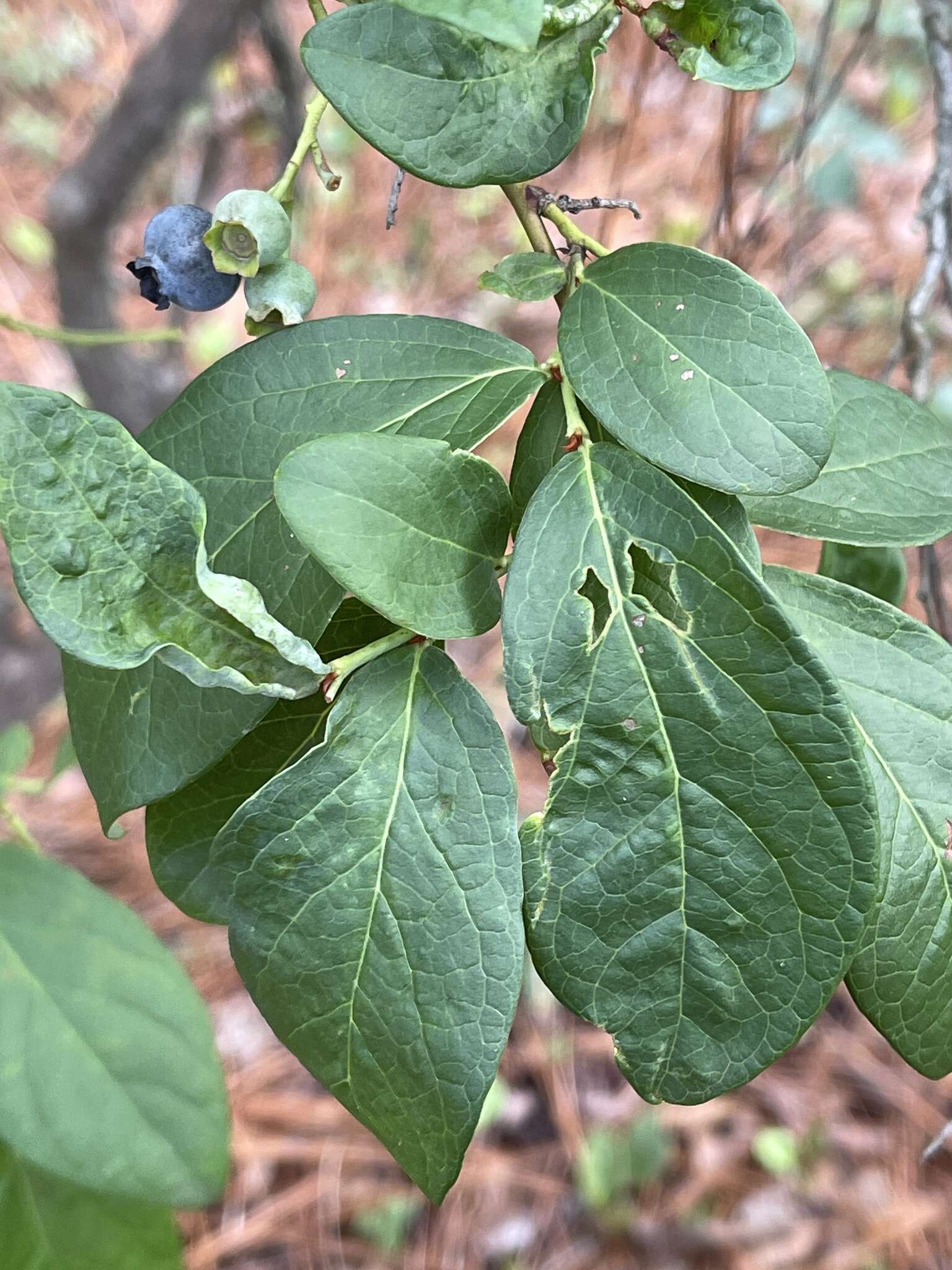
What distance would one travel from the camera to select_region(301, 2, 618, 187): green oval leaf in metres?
0.44

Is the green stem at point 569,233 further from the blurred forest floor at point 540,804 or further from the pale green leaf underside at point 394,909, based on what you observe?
the blurred forest floor at point 540,804

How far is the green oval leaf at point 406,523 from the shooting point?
17.3 inches

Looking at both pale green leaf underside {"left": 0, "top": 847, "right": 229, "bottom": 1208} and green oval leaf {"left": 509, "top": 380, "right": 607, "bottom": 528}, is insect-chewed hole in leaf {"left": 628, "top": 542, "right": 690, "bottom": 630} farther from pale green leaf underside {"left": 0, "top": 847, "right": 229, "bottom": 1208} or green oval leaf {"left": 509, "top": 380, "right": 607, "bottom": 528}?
pale green leaf underside {"left": 0, "top": 847, "right": 229, "bottom": 1208}

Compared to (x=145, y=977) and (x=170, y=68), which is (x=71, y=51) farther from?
(x=145, y=977)

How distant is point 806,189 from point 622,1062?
2.16 m

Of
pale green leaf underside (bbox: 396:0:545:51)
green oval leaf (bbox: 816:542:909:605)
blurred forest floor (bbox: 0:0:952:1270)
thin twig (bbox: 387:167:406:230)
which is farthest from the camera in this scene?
blurred forest floor (bbox: 0:0:952:1270)

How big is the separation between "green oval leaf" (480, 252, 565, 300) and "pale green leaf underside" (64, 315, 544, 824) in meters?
0.03

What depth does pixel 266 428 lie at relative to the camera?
53 centimetres

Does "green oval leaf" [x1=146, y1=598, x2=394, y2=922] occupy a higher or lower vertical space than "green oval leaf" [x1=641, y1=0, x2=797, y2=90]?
lower

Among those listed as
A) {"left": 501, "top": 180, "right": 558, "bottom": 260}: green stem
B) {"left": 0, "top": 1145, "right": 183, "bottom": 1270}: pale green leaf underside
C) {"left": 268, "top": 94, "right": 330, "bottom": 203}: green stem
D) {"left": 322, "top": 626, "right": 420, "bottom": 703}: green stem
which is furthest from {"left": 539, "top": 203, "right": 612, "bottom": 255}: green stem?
{"left": 0, "top": 1145, "right": 183, "bottom": 1270}: pale green leaf underside

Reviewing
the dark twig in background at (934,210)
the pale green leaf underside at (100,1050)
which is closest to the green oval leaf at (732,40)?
the dark twig in background at (934,210)

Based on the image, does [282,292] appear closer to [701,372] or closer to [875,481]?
[701,372]

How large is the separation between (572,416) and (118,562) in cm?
25

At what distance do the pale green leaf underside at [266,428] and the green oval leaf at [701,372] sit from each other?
58mm
